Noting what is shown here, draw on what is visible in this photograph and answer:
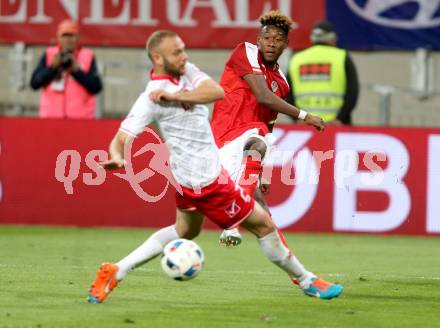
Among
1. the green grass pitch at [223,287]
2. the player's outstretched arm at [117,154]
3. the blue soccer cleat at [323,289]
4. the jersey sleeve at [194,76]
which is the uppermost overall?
the jersey sleeve at [194,76]

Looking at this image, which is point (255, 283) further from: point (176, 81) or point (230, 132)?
point (176, 81)

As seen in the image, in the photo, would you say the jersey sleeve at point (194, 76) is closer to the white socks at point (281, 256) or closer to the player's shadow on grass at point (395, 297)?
the white socks at point (281, 256)

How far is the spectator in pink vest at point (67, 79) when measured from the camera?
15.6 meters

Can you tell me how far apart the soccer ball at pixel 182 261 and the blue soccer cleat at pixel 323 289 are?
3.03 feet

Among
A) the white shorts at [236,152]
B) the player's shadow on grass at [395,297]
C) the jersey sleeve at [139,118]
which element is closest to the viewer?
the jersey sleeve at [139,118]

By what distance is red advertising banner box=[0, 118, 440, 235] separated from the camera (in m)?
15.3

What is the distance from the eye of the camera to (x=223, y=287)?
10188 mm

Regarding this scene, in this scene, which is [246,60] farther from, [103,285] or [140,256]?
[103,285]

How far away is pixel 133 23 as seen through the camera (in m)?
19.4

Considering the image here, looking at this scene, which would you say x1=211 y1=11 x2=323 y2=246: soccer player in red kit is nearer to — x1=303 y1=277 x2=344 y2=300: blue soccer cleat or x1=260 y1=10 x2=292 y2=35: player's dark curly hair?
x1=260 y1=10 x2=292 y2=35: player's dark curly hair

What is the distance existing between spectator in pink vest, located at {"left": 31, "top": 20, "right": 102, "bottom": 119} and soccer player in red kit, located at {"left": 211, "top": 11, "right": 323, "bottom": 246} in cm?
484

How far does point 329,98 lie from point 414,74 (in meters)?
5.18

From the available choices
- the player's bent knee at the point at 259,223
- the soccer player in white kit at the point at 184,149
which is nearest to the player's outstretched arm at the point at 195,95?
the soccer player in white kit at the point at 184,149

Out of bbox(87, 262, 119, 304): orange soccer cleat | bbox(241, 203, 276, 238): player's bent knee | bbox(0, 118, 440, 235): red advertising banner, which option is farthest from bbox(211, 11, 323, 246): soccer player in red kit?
bbox(0, 118, 440, 235): red advertising banner
